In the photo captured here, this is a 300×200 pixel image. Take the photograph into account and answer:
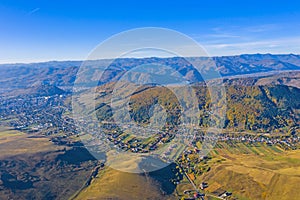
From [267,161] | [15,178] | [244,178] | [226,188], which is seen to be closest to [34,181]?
[15,178]

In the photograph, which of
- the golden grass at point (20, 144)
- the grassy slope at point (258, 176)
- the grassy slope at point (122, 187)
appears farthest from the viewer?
the golden grass at point (20, 144)

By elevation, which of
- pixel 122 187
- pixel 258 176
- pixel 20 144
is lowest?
pixel 122 187

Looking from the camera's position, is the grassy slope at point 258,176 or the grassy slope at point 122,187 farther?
the grassy slope at point 122,187

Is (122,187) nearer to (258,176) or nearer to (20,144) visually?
(258,176)

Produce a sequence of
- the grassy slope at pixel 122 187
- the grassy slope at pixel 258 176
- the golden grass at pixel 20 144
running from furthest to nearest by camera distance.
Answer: the golden grass at pixel 20 144
the grassy slope at pixel 122 187
the grassy slope at pixel 258 176

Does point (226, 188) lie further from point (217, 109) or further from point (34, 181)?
point (217, 109)

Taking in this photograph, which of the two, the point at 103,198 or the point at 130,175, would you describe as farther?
the point at 130,175

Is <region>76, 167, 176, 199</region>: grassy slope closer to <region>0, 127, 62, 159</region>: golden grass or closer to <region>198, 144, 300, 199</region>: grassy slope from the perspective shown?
<region>198, 144, 300, 199</region>: grassy slope

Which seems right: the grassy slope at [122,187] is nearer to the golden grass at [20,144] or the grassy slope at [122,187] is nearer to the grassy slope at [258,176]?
the grassy slope at [258,176]

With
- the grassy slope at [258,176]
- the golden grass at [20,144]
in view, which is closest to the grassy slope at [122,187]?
the grassy slope at [258,176]

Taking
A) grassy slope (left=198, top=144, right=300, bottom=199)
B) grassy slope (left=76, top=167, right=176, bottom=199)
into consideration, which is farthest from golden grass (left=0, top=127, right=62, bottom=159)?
grassy slope (left=198, top=144, right=300, bottom=199)

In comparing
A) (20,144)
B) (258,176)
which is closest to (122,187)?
(258,176)
